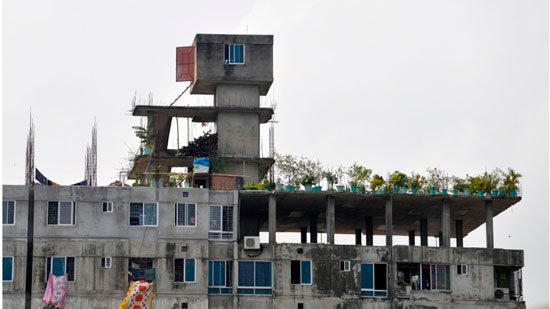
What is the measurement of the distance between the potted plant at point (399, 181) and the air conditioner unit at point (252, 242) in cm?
903

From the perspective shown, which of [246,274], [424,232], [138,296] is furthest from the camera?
[424,232]

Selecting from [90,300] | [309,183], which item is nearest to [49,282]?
[90,300]

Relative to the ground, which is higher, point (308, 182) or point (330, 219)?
point (308, 182)

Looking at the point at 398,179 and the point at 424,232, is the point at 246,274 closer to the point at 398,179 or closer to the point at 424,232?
the point at 398,179

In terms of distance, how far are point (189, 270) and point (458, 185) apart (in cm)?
1717

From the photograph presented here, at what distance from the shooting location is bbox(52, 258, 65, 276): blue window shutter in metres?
67.8

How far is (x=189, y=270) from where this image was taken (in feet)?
227

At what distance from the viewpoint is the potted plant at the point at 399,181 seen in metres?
72.9

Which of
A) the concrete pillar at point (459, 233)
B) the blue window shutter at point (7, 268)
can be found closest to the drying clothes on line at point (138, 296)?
the blue window shutter at point (7, 268)

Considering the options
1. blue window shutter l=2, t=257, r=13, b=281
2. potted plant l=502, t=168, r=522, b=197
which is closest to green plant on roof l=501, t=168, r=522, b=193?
potted plant l=502, t=168, r=522, b=197

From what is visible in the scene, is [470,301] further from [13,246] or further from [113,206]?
[13,246]

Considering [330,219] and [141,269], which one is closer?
[141,269]

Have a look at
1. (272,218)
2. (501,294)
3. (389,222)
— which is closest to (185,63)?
(272,218)

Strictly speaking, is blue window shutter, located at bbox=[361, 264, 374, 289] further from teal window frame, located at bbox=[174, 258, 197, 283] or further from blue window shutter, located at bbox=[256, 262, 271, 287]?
teal window frame, located at bbox=[174, 258, 197, 283]
